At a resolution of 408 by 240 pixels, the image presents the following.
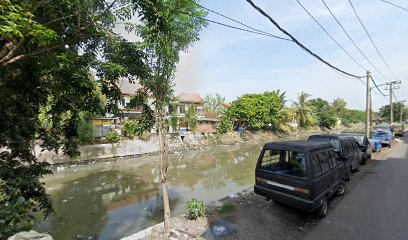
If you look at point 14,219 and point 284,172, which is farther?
point 284,172

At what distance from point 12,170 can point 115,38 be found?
11.1 feet

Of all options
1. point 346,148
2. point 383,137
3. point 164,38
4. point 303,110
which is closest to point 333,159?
point 346,148

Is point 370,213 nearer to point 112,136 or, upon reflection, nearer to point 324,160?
point 324,160

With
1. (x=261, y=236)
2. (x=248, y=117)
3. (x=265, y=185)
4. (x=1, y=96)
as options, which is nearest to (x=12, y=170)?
(x=1, y=96)

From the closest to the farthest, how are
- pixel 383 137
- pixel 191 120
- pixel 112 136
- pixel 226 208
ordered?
pixel 226 208
pixel 383 137
pixel 112 136
pixel 191 120

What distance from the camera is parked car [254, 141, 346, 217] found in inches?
210

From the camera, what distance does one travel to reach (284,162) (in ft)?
20.2

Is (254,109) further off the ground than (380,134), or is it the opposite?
(254,109)

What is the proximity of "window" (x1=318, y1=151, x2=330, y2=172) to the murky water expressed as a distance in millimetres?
5206

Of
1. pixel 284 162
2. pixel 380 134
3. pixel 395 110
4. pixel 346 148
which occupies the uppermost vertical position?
pixel 395 110

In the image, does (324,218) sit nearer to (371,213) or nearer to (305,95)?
(371,213)

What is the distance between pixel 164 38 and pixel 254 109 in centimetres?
3128

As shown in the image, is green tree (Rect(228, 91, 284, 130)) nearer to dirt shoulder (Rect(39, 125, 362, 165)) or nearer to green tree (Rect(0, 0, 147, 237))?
dirt shoulder (Rect(39, 125, 362, 165))

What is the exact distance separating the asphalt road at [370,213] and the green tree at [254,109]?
25.0m
